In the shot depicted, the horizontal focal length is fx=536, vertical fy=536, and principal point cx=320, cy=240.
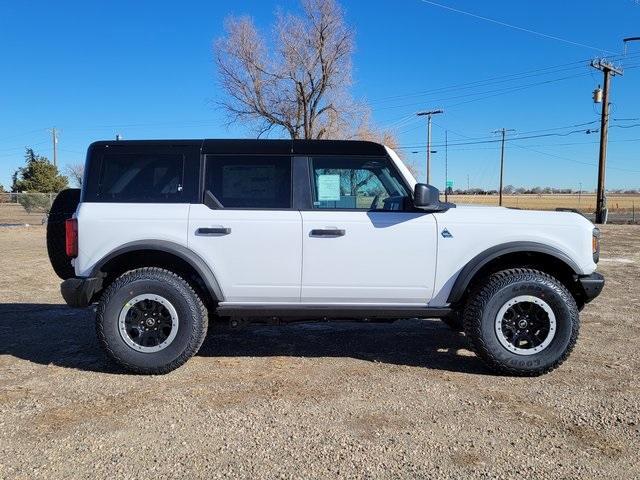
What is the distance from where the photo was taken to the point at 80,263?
4422 mm

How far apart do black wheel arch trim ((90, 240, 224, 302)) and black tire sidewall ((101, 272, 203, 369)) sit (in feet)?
0.70

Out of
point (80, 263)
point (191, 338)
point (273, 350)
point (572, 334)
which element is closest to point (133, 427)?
point (191, 338)

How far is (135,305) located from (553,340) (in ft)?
11.3

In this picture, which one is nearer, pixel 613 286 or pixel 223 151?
pixel 223 151

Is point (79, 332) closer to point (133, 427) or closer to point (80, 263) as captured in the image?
point (80, 263)

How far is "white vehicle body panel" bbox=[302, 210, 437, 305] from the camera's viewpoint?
4422 mm

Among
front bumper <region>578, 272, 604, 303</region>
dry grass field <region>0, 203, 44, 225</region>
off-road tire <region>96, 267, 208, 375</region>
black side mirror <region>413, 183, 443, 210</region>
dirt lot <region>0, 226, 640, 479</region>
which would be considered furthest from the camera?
dry grass field <region>0, 203, 44, 225</region>

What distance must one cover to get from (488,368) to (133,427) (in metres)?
2.86

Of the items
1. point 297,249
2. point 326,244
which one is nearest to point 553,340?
point 326,244

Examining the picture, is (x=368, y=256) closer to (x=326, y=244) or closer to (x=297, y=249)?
(x=326, y=244)

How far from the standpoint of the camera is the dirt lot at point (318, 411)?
3.00 m

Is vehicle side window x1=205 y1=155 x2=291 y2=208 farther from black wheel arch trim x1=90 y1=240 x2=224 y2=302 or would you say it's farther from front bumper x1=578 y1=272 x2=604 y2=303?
front bumper x1=578 y1=272 x2=604 y2=303

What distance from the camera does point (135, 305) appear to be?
4418 mm

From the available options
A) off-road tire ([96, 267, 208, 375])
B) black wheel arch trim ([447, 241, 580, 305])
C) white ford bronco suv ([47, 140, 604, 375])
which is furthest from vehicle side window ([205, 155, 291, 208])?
black wheel arch trim ([447, 241, 580, 305])
